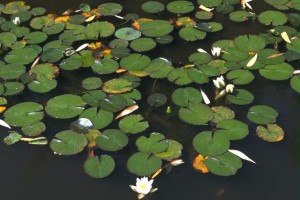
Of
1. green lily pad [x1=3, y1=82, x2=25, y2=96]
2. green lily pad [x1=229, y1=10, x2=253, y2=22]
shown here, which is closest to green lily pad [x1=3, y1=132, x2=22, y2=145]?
green lily pad [x1=3, y1=82, x2=25, y2=96]

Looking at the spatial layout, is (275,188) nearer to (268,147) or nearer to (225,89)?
(268,147)

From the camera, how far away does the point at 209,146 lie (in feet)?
7.38

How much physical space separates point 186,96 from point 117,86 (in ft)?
1.29

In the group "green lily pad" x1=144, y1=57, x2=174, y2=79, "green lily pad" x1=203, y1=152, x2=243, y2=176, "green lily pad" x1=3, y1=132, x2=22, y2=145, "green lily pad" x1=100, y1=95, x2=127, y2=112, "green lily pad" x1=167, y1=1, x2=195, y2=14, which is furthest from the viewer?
"green lily pad" x1=167, y1=1, x2=195, y2=14

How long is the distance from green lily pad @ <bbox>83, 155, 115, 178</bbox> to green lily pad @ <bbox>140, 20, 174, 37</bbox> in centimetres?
107

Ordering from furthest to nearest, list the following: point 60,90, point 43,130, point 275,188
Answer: point 60,90 → point 43,130 → point 275,188

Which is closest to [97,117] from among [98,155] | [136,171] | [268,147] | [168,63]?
[98,155]

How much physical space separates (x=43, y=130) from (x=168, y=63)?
0.84m

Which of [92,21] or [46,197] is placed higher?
[92,21]

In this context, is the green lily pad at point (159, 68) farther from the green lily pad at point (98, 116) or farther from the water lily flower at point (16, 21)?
the water lily flower at point (16, 21)

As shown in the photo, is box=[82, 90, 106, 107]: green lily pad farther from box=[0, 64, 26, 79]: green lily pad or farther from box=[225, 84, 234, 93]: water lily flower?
box=[225, 84, 234, 93]: water lily flower

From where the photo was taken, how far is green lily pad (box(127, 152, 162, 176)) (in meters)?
2.16

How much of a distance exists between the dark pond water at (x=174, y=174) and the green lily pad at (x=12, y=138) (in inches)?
1.0

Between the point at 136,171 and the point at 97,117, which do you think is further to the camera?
the point at 97,117
